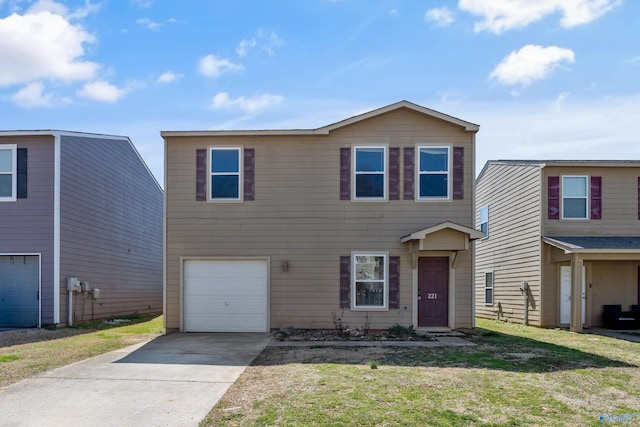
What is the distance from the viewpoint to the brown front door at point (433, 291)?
13125 millimetres

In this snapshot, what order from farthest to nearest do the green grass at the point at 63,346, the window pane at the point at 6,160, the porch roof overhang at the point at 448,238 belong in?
1. the window pane at the point at 6,160
2. the porch roof overhang at the point at 448,238
3. the green grass at the point at 63,346

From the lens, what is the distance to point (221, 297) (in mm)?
13312

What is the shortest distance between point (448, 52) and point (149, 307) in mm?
15553

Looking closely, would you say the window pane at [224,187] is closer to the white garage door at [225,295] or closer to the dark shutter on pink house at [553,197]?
the white garage door at [225,295]

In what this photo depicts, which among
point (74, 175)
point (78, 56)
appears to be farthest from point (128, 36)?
point (74, 175)

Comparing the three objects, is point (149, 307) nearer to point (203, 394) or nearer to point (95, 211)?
point (95, 211)

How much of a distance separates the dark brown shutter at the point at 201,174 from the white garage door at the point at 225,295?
1719 mm

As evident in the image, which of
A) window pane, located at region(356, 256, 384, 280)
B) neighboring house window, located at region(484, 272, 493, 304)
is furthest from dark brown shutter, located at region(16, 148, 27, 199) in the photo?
neighboring house window, located at region(484, 272, 493, 304)

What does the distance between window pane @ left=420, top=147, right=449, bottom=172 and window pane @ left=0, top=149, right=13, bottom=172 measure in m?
11.1

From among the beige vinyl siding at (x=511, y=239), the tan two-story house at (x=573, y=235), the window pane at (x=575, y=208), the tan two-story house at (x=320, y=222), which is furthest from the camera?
the beige vinyl siding at (x=511, y=239)

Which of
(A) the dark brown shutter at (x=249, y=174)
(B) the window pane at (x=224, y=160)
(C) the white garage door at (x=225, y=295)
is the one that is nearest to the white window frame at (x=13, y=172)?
(C) the white garage door at (x=225, y=295)

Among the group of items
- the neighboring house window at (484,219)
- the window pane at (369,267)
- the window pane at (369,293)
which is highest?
the neighboring house window at (484,219)

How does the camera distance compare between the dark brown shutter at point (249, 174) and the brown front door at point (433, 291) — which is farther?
the dark brown shutter at point (249, 174)

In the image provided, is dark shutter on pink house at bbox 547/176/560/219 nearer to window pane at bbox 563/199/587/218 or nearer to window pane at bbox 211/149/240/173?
window pane at bbox 563/199/587/218
